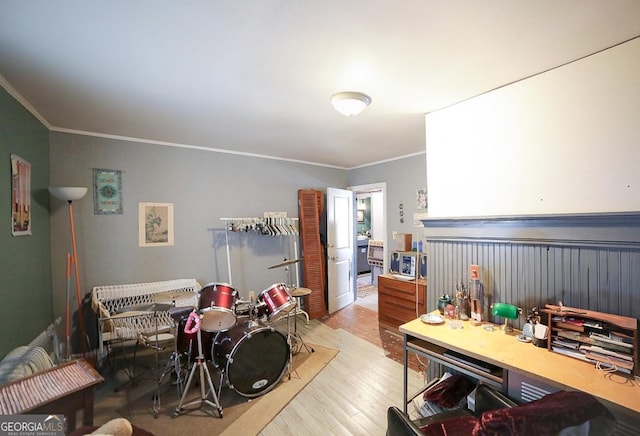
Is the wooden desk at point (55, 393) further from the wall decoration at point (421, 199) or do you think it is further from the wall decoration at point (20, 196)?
the wall decoration at point (421, 199)

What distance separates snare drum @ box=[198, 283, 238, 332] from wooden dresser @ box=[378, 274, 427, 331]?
2.12 m

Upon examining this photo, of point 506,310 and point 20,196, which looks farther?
point 20,196

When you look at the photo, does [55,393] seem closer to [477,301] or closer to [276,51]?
[276,51]

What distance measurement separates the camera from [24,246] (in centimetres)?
201

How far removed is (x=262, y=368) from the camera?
221 cm

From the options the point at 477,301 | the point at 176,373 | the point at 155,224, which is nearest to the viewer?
the point at 477,301

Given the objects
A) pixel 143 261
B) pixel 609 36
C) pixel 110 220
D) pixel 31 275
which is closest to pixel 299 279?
pixel 143 261

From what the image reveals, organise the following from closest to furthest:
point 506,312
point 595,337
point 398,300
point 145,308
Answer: point 595,337, point 506,312, point 145,308, point 398,300

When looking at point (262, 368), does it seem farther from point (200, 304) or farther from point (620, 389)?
point (620, 389)

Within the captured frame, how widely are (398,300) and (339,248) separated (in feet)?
4.37

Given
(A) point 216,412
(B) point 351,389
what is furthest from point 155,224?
(B) point 351,389

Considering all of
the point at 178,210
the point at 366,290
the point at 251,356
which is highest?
Answer: the point at 178,210

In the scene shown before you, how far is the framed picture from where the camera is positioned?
3045mm

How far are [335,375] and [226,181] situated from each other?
2732 mm
